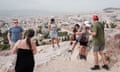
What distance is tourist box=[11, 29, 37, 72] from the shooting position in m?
7.07

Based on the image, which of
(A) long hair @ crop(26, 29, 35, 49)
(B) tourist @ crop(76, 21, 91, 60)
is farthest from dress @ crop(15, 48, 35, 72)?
(B) tourist @ crop(76, 21, 91, 60)

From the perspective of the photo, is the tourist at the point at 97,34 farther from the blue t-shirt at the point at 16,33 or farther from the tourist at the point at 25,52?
the tourist at the point at 25,52

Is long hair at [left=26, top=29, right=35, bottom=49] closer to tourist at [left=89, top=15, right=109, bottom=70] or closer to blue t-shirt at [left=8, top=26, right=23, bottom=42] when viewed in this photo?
tourist at [left=89, top=15, right=109, bottom=70]

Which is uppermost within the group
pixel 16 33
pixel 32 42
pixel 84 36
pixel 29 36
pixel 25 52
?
pixel 29 36

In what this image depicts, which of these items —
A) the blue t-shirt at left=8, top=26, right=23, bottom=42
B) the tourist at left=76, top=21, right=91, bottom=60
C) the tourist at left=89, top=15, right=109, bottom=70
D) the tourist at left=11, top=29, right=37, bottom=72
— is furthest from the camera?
the tourist at left=76, top=21, right=91, bottom=60

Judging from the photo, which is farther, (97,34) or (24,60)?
(97,34)

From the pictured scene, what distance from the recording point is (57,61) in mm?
11695

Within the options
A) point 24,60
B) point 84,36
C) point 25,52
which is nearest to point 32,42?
point 25,52

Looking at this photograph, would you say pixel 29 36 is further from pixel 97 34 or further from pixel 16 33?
pixel 16 33

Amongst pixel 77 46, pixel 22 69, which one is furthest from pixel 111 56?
pixel 22 69

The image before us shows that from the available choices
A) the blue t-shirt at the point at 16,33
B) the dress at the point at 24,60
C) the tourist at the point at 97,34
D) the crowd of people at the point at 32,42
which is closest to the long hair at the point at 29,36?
the crowd of people at the point at 32,42

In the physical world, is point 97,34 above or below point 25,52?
below

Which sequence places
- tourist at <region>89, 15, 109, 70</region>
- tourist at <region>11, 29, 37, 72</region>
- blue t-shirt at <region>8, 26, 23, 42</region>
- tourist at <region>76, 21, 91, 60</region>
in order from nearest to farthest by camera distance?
tourist at <region>11, 29, 37, 72</region>
tourist at <region>89, 15, 109, 70</region>
blue t-shirt at <region>8, 26, 23, 42</region>
tourist at <region>76, 21, 91, 60</region>

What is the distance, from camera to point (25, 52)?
710 cm
